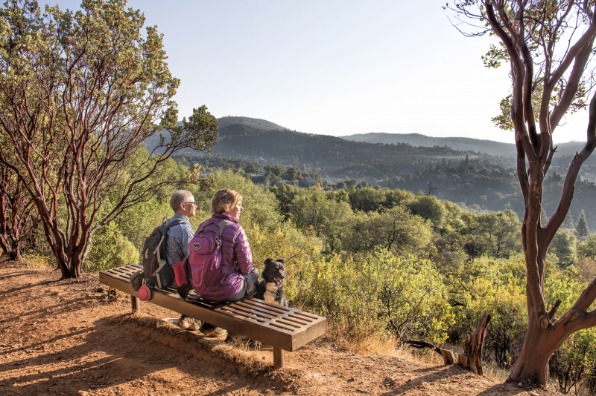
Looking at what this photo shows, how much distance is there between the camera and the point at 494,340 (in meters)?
19.6

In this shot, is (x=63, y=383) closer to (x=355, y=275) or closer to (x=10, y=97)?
(x=10, y=97)

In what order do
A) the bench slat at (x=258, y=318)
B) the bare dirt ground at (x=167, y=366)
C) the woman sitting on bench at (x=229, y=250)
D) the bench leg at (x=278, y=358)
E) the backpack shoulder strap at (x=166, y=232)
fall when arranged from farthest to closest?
the backpack shoulder strap at (x=166, y=232), the woman sitting on bench at (x=229, y=250), the bench leg at (x=278, y=358), the bare dirt ground at (x=167, y=366), the bench slat at (x=258, y=318)

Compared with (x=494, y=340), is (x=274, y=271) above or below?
above

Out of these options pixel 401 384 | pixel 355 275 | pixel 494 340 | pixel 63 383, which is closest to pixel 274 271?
pixel 401 384

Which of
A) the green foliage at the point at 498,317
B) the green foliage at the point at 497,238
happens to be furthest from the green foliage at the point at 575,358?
the green foliage at the point at 497,238

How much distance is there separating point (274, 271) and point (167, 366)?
137cm

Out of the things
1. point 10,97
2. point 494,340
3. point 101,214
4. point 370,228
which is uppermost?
point 10,97

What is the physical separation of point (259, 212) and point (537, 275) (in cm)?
3552

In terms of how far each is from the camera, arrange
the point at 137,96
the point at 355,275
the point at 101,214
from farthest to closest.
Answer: the point at 101,214
the point at 355,275
the point at 137,96

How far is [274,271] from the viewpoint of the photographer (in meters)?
4.28

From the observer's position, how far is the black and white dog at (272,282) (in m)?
4.27

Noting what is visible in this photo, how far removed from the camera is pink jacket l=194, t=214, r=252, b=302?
12.7ft

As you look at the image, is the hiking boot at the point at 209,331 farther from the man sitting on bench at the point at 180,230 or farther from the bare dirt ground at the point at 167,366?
the man sitting on bench at the point at 180,230

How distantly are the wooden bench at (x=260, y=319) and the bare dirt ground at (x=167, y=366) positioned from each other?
0.38 m
